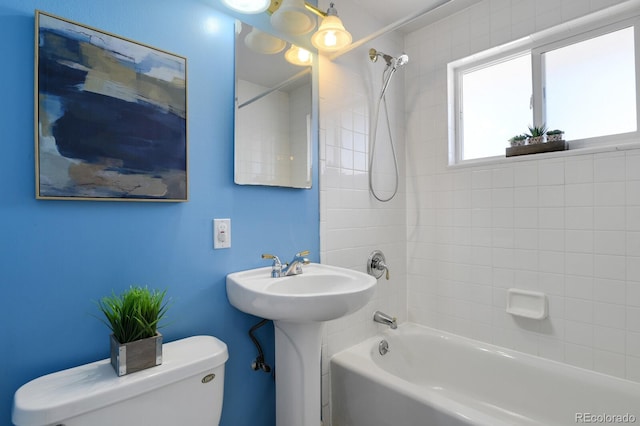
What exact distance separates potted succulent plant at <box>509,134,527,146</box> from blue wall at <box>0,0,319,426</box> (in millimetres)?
1270

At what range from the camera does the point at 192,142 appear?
4.17ft

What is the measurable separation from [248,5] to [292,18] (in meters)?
0.21

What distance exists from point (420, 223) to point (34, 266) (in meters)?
2.04

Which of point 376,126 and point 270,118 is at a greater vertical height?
point 376,126

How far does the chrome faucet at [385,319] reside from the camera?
1.96 metres

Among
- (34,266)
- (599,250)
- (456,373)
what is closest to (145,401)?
(34,266)

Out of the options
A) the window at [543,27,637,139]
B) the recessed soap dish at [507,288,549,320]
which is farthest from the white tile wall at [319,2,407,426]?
the window at [543,27,637,139]

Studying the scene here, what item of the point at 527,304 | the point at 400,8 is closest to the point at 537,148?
the point at 527,304

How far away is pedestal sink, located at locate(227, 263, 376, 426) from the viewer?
1.13 m

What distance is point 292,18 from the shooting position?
1.41m

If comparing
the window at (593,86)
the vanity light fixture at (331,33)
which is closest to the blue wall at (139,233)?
the vanity light fixture at (331,33)

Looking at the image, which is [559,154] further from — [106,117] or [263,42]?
[106,117]

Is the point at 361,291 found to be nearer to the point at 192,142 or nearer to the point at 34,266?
the point at 192,142

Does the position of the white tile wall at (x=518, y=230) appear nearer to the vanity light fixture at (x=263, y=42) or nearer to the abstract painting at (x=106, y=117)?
the vanity light fixture at (x=263, y=42)
